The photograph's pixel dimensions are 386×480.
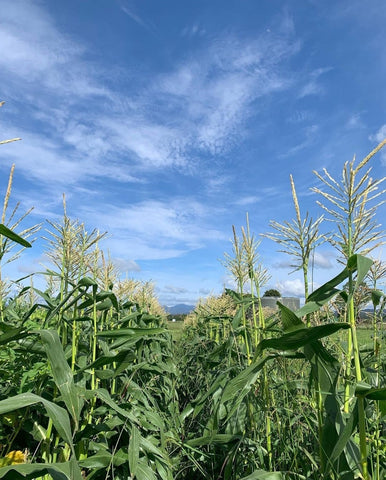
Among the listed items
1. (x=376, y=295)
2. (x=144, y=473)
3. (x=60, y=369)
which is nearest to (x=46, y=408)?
(x=60, y=369)

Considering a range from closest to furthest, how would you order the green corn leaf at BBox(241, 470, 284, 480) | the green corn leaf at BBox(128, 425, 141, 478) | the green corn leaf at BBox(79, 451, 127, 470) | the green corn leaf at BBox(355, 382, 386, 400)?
the green corn leaf at BBox(355, 382, 386, 400), the green corn leaf at BBox(241, 470, 284, 480), the green corn leaf at BBox(128, 425, 141, 478), the green corn leaf at BBox(79, 451, 127, 470)

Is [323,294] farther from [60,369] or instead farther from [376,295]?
[60,369]

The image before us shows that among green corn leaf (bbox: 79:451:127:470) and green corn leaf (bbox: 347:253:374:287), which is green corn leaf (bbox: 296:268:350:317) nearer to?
green corn leaf (bbox: 347:253:374:287)

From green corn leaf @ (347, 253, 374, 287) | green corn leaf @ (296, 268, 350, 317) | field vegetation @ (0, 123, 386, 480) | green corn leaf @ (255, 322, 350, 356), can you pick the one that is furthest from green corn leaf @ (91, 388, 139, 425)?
green corn leaf @ (347, 253, 374, 287)

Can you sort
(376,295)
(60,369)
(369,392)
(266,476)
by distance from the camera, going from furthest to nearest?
(376,295) → (266,476) → (60,369) → (369,392)

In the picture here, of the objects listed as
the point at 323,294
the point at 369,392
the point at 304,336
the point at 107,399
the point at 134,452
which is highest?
the point at 323,294

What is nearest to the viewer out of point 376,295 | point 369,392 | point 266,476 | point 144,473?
point 369,392

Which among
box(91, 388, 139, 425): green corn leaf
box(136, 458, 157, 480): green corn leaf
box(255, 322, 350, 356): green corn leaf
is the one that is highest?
box(255, 322, 350, 356): green corn leaf

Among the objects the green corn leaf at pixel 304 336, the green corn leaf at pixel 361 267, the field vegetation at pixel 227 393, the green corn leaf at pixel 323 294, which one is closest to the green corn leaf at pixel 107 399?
the field vegetation at pixel 227 393

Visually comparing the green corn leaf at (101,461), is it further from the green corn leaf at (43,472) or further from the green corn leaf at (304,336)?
the green corn leaf at (304,336)

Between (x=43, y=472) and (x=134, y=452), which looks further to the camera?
(x=134, y=452)

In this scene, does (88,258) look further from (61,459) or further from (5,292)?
(61,459)

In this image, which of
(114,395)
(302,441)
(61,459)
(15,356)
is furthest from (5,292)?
(302,441)

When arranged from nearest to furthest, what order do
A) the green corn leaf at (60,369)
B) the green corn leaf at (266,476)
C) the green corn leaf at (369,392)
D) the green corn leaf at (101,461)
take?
the green corn leaf at (369,392) → the green corn leaf at (60,369) → the green corn leaf at (266,476) → the green corn leaf at (101,461)
